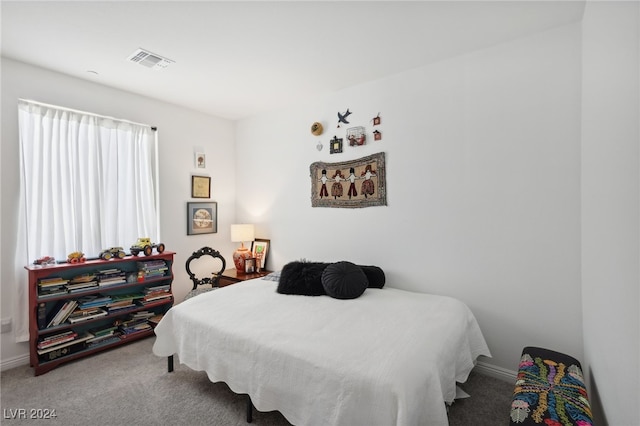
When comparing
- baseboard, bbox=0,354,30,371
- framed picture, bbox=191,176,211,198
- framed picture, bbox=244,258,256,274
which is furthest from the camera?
framed picture, bbox=191,176,211,198

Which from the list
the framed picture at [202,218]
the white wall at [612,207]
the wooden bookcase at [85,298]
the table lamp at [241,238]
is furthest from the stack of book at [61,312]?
the white wall at [612,207]

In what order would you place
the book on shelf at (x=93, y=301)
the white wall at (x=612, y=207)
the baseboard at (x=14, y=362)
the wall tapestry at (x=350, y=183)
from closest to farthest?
the white wall at (x=612, y=207), the baseboard at (x=14, y=362), the book on shelf at (x=93, y=301), the wall tapestry at (x=350, y=183)

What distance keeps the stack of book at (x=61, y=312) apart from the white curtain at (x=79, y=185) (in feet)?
0.77

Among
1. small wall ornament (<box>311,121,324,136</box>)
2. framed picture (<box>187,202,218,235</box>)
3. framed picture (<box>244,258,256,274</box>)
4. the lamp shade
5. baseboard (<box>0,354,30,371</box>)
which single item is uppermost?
small wall ornament (<box>311,121,324,136</box>)

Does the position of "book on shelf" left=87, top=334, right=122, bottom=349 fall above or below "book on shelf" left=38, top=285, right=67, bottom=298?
below

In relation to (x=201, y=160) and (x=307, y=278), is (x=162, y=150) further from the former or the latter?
(x=307, y=278)

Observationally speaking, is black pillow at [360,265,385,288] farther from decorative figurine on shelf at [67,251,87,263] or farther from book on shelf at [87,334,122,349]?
decorative figurine on shelf at [67,251,87,263]

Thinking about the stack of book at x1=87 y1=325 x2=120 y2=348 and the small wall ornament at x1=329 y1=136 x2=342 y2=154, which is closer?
the stack of book at x1=87 y1=325 x2=120 y2=348

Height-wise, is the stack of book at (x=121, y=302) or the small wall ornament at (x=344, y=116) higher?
the small wall ornament at (x=344, y=116)

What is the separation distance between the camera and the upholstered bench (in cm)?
132

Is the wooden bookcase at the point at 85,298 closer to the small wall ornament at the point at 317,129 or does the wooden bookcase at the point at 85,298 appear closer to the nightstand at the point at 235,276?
the nightstand at the point at 235,276

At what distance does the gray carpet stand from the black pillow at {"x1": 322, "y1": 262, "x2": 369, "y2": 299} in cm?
97

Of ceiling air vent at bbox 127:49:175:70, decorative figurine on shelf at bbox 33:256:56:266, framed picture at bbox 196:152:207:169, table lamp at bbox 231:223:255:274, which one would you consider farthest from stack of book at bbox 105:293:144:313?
ceiling air vent at bbox 127:49:175:70

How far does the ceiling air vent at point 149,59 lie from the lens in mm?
2423
